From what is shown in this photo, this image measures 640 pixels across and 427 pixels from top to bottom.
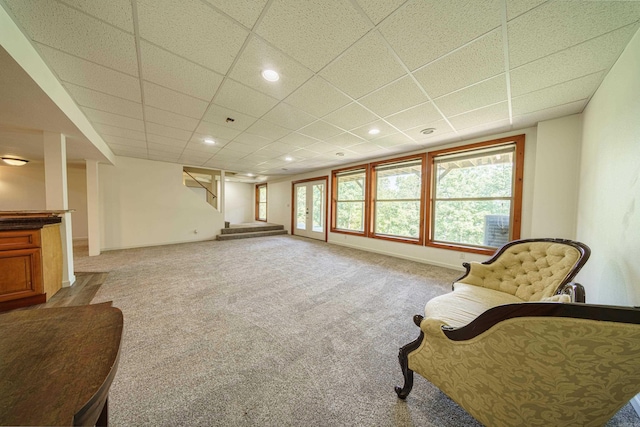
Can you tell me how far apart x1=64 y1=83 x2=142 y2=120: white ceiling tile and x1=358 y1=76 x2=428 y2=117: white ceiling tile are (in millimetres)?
2813

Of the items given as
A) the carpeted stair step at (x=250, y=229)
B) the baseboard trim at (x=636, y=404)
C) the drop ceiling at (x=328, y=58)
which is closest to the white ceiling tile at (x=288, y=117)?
the drop ceiling at (x=328, y=58)

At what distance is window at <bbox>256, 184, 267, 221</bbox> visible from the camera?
31.1 ft

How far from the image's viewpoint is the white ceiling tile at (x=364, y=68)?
1572 millimetres

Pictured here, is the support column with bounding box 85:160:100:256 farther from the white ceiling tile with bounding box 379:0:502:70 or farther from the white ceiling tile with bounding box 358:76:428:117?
the white ceiling tile with bounding box 379:0:502:70

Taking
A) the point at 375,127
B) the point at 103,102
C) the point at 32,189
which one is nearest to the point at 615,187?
the point at 375,127

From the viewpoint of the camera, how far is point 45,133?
269 centimetres

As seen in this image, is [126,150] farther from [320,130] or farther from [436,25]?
[436,25]

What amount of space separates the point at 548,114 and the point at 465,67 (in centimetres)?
193

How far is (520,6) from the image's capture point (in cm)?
125

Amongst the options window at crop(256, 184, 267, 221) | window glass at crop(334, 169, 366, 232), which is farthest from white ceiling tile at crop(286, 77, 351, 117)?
window at crop(256, 184, 267, 221)

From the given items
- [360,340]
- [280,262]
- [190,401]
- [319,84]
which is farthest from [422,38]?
[280,262]

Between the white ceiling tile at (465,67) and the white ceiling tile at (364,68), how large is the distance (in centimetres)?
29

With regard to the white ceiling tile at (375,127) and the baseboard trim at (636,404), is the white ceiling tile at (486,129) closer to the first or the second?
the white ceiling tile at (375,127)

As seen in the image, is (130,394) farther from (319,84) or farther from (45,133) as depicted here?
(45,133)
